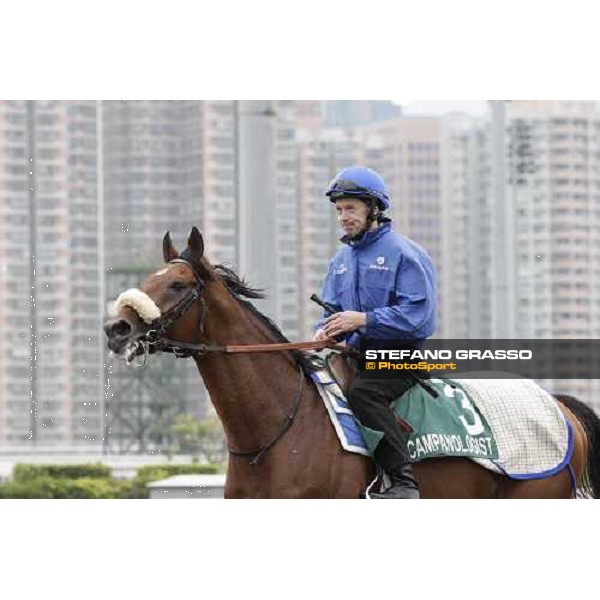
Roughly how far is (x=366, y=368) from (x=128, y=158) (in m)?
6.31

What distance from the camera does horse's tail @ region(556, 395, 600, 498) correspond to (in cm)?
549

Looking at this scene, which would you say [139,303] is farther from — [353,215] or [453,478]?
[453,478]

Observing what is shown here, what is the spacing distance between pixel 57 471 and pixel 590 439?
588 cm

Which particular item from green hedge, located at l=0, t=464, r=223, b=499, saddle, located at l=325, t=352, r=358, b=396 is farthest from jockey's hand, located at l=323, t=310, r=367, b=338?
green hedge, located at l=0, t=464, r=223, b=499

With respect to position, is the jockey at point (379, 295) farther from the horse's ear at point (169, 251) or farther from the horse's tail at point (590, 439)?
the horse's tail at point (590, 439)

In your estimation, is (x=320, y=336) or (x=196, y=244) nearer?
(x=196, y=244)

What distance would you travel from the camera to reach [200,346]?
15.3ft

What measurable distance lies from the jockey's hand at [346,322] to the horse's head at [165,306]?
53 cm

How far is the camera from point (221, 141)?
10023 mm

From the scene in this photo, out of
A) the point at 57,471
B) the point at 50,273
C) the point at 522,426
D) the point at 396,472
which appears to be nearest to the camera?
the point at 396,472

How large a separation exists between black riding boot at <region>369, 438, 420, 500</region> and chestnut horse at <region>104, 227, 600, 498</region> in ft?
0.26

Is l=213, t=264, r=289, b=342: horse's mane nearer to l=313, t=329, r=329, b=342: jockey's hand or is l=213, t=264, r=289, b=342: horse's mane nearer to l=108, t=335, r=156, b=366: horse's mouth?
l=313, t=329, r=329, b=342: jockey's hand

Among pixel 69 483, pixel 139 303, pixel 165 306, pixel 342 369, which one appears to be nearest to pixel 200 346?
pixel 165 306

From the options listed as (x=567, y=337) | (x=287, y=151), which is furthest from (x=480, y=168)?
(x=567, y=337)
